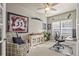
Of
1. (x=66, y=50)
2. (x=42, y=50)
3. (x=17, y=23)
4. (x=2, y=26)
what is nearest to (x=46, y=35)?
(x=42, y=50)

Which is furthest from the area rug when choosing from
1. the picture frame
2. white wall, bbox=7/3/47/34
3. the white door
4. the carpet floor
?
the white door

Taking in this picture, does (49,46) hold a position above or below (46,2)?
below

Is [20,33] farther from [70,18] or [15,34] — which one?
[70,18]

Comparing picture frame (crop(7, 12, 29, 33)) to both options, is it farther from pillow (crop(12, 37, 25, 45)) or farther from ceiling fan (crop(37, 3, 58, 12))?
ceiling fan (crop(37, 3, 58, 12))

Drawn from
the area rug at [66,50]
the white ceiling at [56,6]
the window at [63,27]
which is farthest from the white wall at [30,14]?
the area rug at [66,50]

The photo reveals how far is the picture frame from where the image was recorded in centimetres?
178

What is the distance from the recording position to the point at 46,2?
181 centimetres

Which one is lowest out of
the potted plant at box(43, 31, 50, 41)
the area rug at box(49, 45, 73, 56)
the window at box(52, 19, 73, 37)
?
the area rug at box(49, 45, 73, 56)

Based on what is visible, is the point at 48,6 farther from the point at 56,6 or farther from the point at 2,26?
the point at 2,26

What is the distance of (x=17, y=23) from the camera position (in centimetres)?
183

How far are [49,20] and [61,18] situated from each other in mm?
199

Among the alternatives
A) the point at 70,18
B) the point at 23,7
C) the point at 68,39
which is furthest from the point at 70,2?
the point at 23,7

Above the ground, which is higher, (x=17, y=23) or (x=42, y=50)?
(x=17, y=23)

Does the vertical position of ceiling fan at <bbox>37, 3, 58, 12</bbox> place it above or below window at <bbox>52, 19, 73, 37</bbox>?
above
